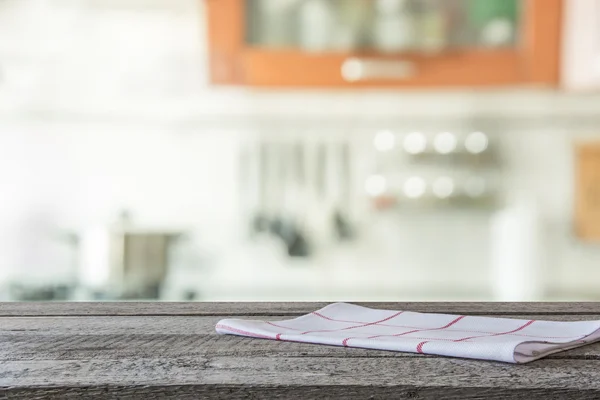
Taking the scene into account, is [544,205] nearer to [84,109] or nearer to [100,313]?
[84,109]

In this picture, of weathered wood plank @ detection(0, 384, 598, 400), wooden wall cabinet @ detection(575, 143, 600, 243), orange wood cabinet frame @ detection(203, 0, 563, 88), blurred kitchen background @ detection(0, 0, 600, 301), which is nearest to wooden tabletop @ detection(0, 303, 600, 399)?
weathered wood plank @ detection(0, 384, 598, 400)

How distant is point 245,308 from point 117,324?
14 cm

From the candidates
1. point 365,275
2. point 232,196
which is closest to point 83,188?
point 232,196

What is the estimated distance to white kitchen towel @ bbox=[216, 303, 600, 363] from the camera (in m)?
0.52

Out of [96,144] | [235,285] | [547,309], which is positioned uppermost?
[96,144]

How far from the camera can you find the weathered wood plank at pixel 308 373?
458 mm

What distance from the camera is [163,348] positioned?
0.56m

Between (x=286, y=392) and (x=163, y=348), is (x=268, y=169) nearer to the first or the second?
(x=163, y=348)

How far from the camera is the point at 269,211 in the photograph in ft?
7.80

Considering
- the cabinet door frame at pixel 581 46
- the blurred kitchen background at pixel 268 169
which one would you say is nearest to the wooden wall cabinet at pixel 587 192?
the blurred kitchen background at pixel 268 169

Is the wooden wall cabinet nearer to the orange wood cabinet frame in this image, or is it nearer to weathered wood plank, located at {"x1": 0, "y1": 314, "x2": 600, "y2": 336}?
the orange wood cabinet frame

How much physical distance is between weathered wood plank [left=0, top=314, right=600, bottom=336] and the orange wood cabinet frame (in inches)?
56.1

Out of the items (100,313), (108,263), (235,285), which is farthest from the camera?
(235,285)

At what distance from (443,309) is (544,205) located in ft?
5.58
